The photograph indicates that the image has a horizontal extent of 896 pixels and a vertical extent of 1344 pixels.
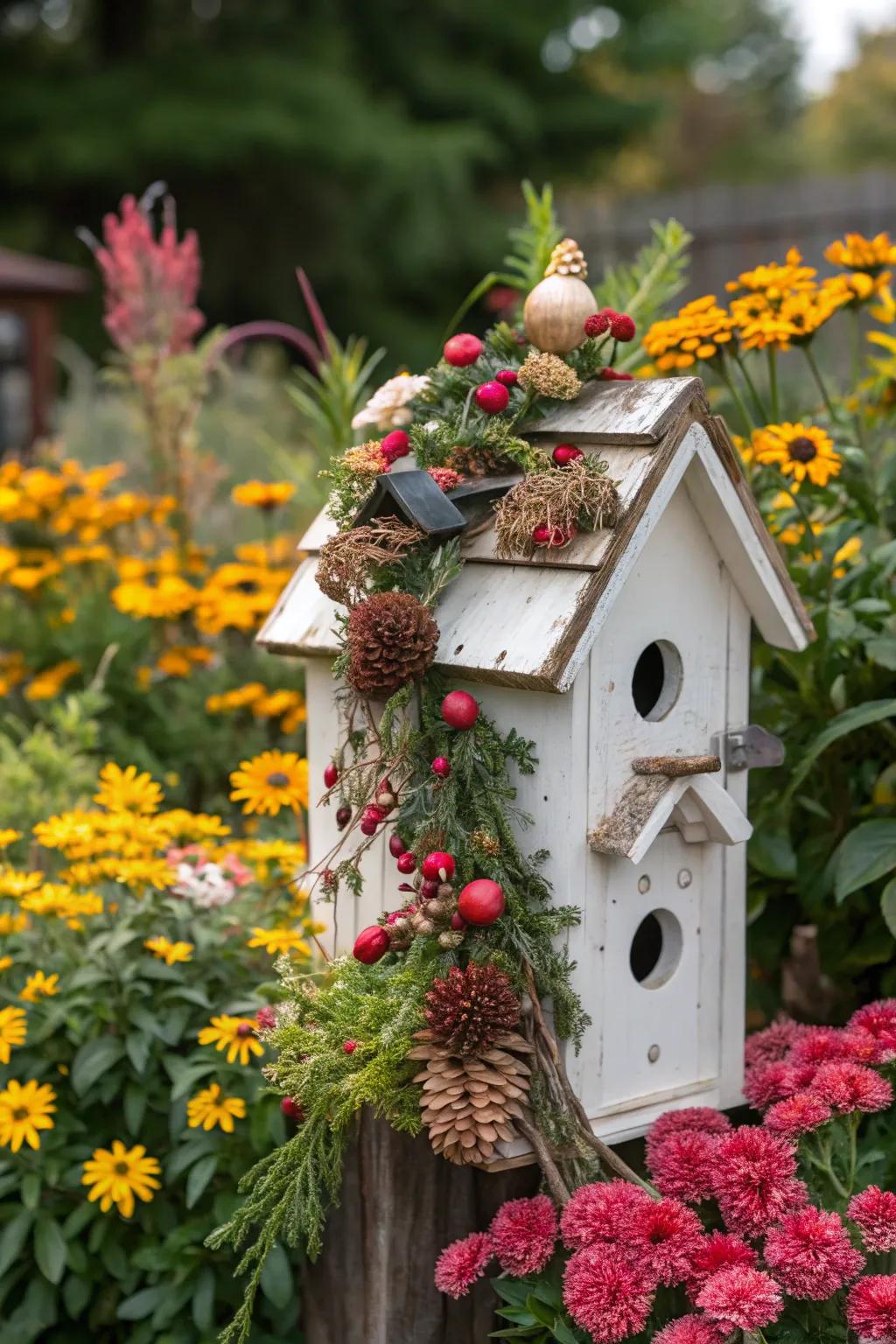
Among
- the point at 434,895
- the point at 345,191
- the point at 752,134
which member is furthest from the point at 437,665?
the point at 752,134

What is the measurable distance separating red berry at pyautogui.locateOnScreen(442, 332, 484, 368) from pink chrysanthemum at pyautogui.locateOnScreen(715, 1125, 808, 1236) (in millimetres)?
1039

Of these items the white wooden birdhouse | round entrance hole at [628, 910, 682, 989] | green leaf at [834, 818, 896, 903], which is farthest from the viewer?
green leaf at [834, 818, 896, 903]

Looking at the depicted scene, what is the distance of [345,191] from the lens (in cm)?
1212

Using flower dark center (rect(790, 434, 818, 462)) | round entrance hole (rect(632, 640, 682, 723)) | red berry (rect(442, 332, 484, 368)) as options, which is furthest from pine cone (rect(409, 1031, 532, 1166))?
flower dark center (rect(790, 434, 818, 462))

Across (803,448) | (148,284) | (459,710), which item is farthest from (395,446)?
Answer: (148,284)

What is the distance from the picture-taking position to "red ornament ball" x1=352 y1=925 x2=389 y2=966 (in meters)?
1.67

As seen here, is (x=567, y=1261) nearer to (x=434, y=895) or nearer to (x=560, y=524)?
(x=434, y=895)

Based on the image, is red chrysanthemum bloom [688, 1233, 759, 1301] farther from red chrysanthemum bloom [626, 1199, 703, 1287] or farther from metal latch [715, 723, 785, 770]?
metal latch [715, 723, 785, 770]

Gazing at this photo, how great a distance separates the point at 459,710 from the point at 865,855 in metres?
0.76

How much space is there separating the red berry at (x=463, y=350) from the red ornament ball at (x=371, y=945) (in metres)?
0.75

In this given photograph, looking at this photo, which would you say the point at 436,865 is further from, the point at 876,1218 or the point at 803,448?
the point at 803,448

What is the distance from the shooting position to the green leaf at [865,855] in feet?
6.70

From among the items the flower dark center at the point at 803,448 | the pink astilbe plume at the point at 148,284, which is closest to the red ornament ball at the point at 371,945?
the flower dark center at the point at 803,448

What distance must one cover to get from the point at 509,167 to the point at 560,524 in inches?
506
